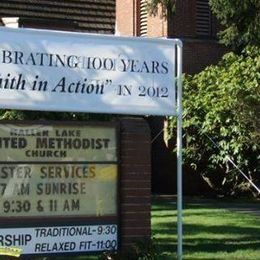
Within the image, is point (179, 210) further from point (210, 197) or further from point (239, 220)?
point (210, 197)

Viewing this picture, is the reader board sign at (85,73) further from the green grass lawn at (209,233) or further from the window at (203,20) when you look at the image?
the window at (203,20)

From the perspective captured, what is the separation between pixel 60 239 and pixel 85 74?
1871 mm

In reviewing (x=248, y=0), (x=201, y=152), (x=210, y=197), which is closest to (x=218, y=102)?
(x=201, y=152)

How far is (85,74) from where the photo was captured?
8055mm

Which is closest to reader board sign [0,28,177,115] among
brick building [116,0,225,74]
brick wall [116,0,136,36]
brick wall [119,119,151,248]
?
brick wall [119,119,151,248]

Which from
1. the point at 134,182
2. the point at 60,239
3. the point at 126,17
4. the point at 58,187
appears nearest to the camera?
the point at 60,239

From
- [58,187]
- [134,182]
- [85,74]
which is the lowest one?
[58,187]

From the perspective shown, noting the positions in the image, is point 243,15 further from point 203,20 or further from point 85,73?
point 203,20

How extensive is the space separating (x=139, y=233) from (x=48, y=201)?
1.18 meters

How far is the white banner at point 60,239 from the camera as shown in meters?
7.82

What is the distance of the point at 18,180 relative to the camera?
800 centimetres

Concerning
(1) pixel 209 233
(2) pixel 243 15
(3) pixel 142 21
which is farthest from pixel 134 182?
(3) pixel 142 21

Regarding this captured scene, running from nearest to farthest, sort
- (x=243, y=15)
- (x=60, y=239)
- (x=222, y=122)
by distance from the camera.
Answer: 1. (x=60, y=239)
2. (x=243, y=15)
3. (x=222, y=122)

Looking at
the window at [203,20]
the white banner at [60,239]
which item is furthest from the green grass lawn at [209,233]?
the window at [203,20]
